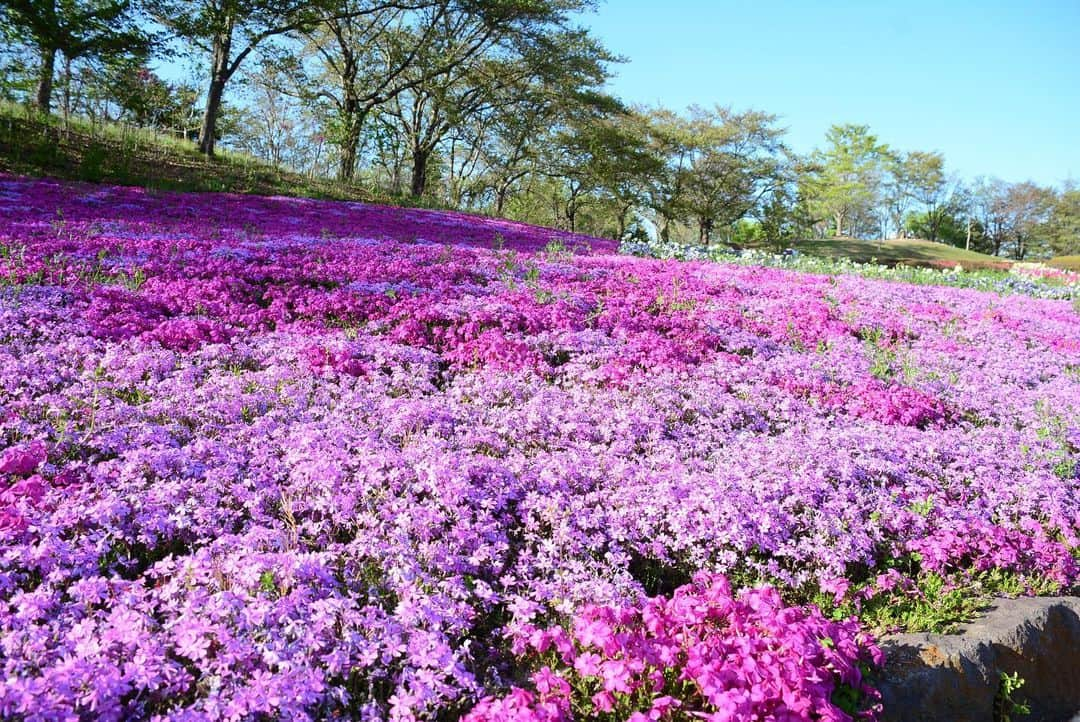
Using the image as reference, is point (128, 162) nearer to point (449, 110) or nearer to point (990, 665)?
point (449, 110)

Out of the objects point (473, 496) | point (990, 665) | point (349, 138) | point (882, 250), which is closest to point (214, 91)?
point (349, 138)

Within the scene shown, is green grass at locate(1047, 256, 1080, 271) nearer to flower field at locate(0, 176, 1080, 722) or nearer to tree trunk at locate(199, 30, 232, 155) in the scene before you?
flower field at locate(0, 176, 1080, 722)

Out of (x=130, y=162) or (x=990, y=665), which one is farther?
(x=130, y=162)

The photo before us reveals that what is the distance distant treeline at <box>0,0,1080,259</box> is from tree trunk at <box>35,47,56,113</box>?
94mm

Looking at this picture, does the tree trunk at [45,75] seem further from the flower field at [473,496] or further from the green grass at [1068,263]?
the green grass at [1068,263]

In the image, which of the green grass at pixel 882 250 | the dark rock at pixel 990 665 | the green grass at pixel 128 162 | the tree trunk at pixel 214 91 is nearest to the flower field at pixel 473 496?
the dark rock at pixel 990 665

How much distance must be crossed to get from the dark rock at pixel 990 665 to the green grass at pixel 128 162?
22326 millimetres

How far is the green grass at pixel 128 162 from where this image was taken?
2012 centimetres

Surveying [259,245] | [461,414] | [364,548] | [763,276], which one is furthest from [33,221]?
[763,276]

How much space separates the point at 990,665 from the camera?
3.80 m

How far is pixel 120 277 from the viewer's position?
357 inches

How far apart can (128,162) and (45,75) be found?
5140mm

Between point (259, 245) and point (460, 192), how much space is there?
41.4 m

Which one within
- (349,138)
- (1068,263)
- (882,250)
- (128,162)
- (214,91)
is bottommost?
(128,162)
